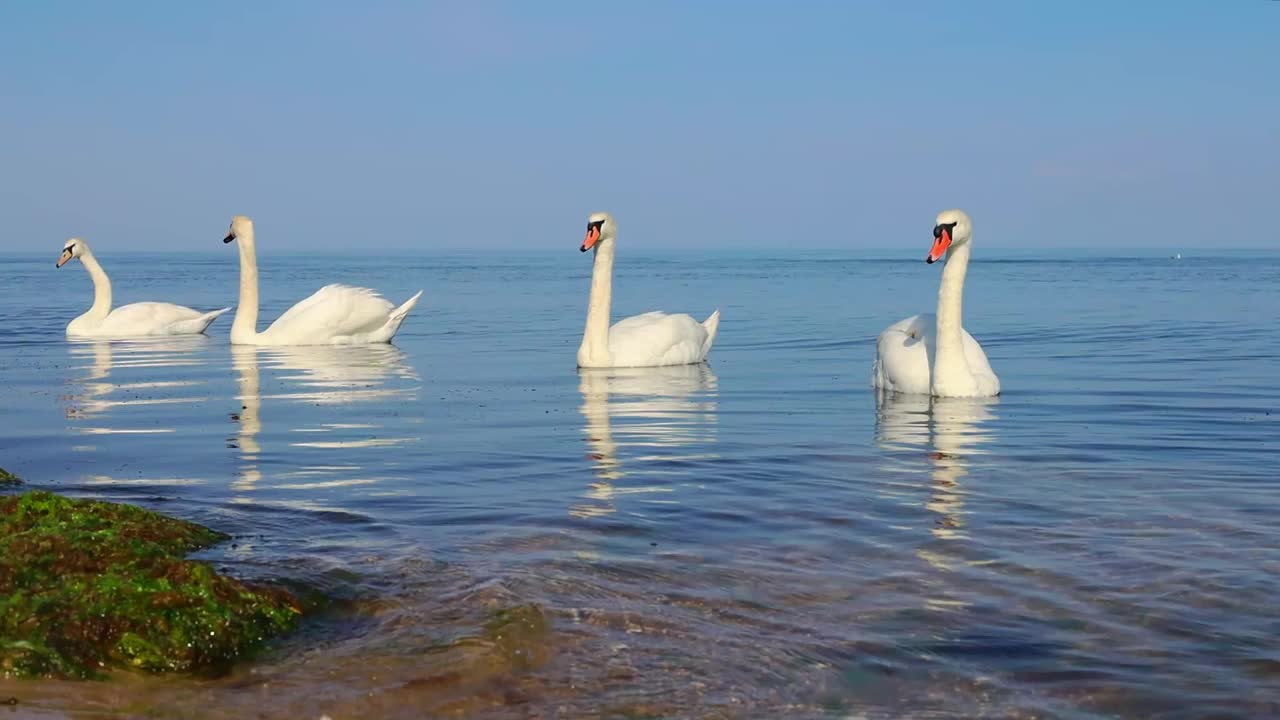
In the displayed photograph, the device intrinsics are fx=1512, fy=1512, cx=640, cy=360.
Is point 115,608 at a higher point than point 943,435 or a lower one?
higher

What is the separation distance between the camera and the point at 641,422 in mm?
12125

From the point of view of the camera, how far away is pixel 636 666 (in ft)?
16.6

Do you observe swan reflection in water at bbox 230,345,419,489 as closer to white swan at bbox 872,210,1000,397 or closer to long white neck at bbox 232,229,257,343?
long white neck at bbox 232,229,257,343

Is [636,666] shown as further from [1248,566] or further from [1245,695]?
[1248,566]

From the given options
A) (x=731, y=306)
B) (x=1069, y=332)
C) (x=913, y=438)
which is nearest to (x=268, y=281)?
(x=731, y=306)

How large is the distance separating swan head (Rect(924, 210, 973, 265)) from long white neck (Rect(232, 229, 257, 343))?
36.2 feet

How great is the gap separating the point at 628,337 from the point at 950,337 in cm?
459

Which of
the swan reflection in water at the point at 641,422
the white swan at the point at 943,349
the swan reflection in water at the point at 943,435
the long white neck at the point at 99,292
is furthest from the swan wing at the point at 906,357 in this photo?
the long white neck at the point at 99,292

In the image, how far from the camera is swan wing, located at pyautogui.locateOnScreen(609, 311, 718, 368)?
16938mm

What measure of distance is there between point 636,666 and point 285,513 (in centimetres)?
330

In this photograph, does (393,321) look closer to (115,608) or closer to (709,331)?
(709,331)

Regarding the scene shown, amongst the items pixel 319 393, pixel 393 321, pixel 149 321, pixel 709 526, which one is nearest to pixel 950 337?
pixel 319 393

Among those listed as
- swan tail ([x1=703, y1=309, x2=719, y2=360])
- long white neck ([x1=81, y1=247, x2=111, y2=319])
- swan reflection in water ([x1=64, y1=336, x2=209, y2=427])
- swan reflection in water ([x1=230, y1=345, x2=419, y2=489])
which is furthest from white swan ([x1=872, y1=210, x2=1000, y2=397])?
long white neck ([x1=81, y1=247, x2=111, y2=319])

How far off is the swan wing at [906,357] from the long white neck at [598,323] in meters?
3.30
